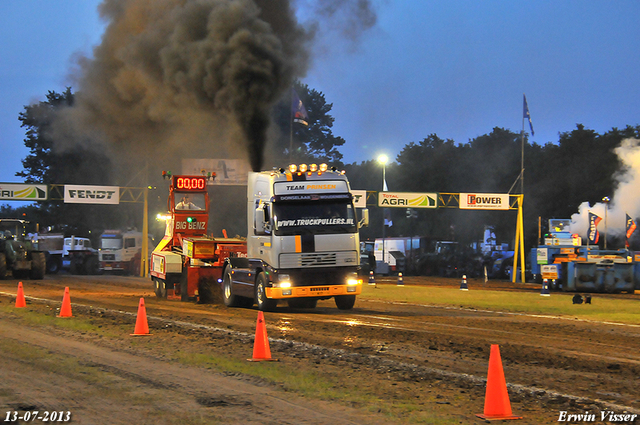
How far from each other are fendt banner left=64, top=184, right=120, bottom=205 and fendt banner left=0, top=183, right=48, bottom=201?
134 cm

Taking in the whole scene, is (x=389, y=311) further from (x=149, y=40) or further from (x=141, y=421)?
(x=149, y=40)

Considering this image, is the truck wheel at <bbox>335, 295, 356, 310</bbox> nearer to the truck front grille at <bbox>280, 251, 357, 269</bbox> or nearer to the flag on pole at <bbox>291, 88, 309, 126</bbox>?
the truck front grille at <bbox>280, 251, 357, 269</bbox>

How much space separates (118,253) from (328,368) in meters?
39.5

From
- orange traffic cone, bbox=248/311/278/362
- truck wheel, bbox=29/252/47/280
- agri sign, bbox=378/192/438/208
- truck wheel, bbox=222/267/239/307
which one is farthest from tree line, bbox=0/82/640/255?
orange traffic cone, bbox=248/311/278/362

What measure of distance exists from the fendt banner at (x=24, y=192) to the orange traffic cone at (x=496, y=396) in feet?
125

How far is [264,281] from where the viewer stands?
17156 mm

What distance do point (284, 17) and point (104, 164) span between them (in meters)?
33.4

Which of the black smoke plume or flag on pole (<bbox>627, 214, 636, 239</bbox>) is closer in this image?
the black smoke plume

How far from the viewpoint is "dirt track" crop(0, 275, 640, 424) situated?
23.1ft

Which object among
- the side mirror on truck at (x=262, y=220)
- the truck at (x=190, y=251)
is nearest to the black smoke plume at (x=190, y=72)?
the truck at (x=190, y=251)

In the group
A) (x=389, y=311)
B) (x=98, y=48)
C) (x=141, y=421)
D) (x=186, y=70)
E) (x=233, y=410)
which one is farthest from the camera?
(x=98, y=48)

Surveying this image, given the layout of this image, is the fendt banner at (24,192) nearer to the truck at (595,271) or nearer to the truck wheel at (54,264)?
the truck wheel at (54,264)

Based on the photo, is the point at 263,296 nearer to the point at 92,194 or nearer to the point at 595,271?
the point at 595,271

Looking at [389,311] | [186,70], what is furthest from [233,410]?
[186,70]
